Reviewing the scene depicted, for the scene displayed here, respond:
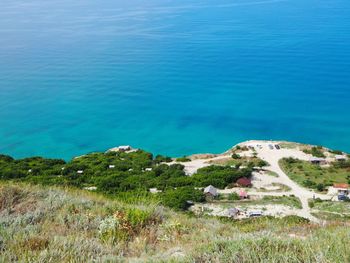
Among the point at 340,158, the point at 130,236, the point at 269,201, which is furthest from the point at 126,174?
the point at 130,236

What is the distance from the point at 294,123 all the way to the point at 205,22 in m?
57.7

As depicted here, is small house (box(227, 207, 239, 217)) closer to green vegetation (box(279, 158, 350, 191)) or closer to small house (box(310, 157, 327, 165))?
green vegetation (box(279, 158, 350, 191))

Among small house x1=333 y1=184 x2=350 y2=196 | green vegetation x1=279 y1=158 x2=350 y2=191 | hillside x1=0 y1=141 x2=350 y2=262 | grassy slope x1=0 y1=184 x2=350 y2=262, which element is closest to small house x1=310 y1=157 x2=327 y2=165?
green vegetation x1=279 y1=158 x2=350 y2=191

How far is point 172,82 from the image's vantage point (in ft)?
214

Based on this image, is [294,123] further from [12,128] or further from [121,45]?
[121,45]

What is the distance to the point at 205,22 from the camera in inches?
3939

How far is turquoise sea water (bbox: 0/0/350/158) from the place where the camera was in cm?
4853

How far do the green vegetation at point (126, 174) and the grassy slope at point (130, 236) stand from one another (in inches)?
735

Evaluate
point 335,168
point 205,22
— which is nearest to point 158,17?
point 205,22

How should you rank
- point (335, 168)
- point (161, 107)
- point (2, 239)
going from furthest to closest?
point (161, 107)
point (335, 168)
point (2, 239)

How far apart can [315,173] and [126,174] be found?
1716 centimetres

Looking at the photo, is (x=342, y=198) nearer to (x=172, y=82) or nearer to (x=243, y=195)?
(x=243, y=195)

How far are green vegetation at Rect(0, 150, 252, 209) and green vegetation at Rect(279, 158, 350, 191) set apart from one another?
15.2ft

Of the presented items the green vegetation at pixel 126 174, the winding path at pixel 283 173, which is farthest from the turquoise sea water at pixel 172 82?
the green vegetation at pixel 126 174
